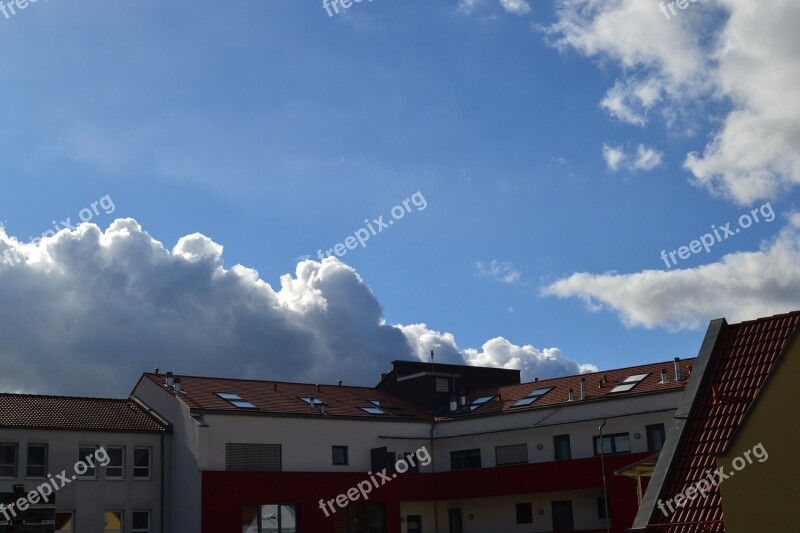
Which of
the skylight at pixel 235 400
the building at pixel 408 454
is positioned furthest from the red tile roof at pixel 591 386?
the skylight at pixel 235 400

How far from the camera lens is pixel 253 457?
4672 centimetres

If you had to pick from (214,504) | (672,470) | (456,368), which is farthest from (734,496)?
(456,368)

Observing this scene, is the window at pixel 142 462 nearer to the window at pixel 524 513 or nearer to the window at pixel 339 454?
the window at pixel 339 454

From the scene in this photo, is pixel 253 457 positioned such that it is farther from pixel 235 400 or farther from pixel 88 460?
pixel 88 460

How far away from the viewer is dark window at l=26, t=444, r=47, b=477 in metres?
43.4

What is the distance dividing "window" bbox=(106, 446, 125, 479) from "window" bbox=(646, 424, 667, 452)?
77.2 feet

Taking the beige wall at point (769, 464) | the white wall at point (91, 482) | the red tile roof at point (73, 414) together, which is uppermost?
the red tile roof at point (73, 414)

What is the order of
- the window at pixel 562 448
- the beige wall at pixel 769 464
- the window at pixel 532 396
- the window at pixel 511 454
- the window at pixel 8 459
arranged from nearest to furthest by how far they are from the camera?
the beige wall at pixel 769 464 → the window at pixel 8 459 → the window at pixel 562 448 → the window at pixel 511 454 → the window at pixel 532 396

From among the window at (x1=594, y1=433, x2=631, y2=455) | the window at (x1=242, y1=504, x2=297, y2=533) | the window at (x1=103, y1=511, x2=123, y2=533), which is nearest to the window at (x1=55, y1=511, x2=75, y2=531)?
the window at (x1=103, y1=511, x2=123, y2=533)

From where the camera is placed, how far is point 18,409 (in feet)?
148

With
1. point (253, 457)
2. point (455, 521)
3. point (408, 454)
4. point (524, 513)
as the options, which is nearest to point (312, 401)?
point (253, 457)

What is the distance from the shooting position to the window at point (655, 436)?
43375mm

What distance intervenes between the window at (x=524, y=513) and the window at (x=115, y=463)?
60.6ft

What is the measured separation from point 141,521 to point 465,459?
1603 centimetres
